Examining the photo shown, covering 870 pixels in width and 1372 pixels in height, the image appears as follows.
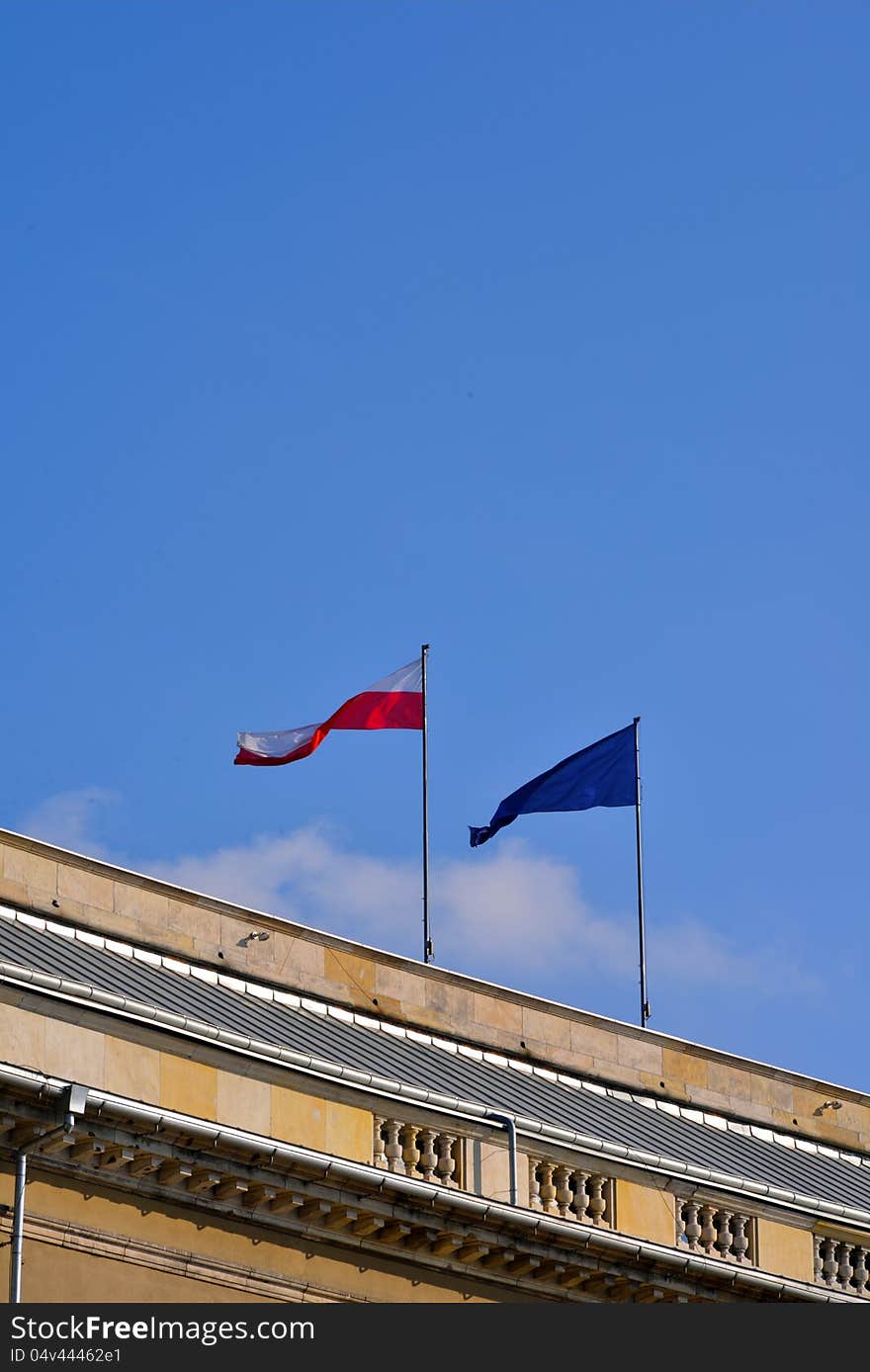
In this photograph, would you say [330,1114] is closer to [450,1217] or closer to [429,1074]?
[450,1217]

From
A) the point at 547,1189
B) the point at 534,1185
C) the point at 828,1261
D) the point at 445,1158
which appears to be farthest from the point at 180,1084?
the point at 828,1261

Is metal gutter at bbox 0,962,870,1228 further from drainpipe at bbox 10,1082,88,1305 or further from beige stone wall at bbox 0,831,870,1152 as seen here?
beige stone wall at bbox 0,831,870,1152

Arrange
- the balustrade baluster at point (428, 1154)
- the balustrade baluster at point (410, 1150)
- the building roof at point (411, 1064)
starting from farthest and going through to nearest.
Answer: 1. the building roof at point (411, 1064)
2. the balustrade baluster at point (428, 1154)
3. the balustrade baluster at point (410, 1150)

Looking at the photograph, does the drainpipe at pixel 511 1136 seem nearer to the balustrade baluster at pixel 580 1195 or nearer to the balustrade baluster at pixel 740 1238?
the balustrade baluster at pixel 580 1195

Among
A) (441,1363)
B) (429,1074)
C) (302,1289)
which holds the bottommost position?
(441,1363)

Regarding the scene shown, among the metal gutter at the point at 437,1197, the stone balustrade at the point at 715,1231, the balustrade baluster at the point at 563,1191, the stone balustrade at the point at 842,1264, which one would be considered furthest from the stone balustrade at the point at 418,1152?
the stone balustrade at the point at 842,1264

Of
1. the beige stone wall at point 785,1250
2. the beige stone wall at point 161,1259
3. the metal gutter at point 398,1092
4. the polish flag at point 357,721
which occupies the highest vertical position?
the polish flag at point 357,721

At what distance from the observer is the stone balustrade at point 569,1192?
36.4m

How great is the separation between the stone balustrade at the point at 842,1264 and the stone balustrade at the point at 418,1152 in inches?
211

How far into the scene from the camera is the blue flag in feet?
159

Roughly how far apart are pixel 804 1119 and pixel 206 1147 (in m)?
16.7

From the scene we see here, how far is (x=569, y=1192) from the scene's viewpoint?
36719mm

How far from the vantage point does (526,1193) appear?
119 ft

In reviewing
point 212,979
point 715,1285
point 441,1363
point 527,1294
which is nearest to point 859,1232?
point 715,1285
